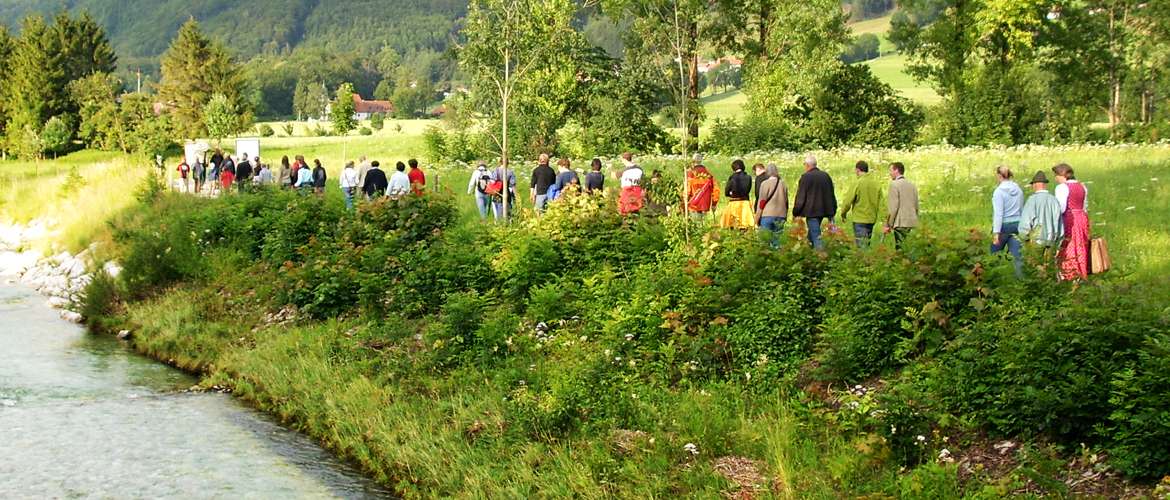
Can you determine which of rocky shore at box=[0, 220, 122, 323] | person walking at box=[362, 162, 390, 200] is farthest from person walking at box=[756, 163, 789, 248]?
rocky shore at box=[0, 220, 122, 323]

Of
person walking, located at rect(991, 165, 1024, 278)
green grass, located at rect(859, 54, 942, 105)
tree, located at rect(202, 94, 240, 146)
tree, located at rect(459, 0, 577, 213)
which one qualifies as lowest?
person walking, located at rect(991, 165, 1024, 278)

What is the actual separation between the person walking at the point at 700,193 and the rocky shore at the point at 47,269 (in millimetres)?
12466

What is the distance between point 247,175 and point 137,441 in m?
20.8

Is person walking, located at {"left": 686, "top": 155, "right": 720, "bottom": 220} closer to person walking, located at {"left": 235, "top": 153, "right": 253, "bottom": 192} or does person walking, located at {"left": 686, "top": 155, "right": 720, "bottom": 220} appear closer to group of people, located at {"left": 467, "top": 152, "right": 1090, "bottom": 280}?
Result: group of people, located at {"left": 467, "top": 152, "right": 1090, "bottom": 280}

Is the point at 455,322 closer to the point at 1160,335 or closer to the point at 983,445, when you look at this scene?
the point at 983,445

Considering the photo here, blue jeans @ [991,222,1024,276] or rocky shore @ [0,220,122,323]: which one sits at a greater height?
blue jeans @ [991,222,1024,276]

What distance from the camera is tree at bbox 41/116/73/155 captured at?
79.1m

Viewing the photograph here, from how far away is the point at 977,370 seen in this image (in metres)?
9.11

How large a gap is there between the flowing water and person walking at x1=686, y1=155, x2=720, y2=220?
24.5ft

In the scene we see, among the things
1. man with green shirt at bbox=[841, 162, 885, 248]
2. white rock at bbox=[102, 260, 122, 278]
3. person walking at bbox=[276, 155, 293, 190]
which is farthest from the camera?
person walking at bbox=[276, 155, 293, 190]

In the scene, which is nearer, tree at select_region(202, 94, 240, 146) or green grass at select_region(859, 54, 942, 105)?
tree at select_region(202, 94, 240, 146)

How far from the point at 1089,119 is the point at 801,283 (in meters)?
54.0

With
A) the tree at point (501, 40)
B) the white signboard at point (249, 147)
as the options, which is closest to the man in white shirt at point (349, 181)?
the tree at point (501, 40)

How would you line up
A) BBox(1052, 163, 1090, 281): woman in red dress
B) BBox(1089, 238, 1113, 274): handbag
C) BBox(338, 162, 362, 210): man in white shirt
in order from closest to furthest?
1. BBox(1089, 238, 1113, 274): handbag
2. BBox(1052, 163, 1090, 281): woman in red dress
3. BBox(338, 162, 362, 210): man in white shirt
